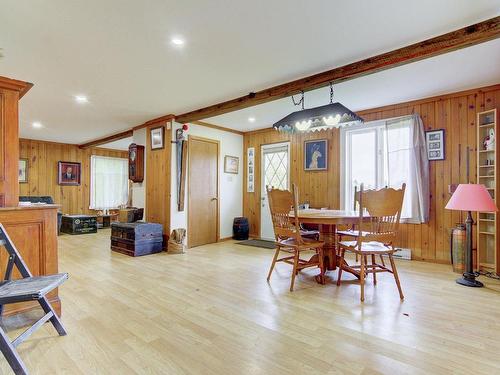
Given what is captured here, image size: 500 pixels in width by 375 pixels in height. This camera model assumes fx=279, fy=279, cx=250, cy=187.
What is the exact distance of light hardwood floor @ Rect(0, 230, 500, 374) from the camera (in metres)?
1.61

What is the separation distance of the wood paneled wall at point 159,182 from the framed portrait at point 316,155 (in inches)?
97.6

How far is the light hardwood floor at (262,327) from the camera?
5.27 ft

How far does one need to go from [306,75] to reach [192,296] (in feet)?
8.76

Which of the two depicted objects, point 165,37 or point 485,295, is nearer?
point 165,37

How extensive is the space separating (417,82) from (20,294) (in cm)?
419

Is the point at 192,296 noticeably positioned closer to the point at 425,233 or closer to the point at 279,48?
the point at 279,48

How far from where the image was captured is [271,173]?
19.2 ft

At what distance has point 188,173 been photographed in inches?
198

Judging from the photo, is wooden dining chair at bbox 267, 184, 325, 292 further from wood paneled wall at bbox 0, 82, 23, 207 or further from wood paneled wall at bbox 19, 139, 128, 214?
wood paneled wall at bbox 19, 139, 128, 214

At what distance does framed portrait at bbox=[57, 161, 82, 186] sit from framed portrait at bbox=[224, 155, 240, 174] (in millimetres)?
4790

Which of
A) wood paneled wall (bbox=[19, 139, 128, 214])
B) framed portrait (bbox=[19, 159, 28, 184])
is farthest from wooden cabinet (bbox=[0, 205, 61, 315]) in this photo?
framed portrait (bbox=[19, 159, 28, 184])

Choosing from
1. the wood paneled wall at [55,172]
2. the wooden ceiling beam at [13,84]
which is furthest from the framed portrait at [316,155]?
the wood paneled wall at [55,172]

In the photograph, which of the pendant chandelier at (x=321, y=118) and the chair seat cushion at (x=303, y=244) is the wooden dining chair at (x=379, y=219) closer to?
the chair seat cushion at (x=303, y=244)

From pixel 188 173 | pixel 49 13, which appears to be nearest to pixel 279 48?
pixel 49 13
